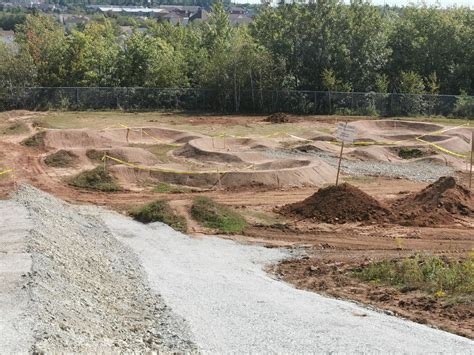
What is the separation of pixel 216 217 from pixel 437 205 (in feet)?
22.6

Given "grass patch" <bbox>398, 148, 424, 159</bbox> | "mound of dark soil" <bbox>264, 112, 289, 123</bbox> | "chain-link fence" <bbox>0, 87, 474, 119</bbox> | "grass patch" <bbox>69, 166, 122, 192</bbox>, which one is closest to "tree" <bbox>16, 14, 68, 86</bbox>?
"chain-link fence" <bbox>0, 87, 474, 119</bbox>

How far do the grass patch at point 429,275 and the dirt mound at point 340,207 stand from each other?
405cm

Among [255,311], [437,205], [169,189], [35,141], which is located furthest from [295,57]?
[255,311]

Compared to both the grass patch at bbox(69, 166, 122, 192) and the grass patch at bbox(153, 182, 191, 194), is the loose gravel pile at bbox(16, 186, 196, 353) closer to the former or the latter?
the grass patch at bbox(69, 166, 122, 192)

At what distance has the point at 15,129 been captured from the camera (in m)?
36.7

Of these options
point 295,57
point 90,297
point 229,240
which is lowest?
point 229,240

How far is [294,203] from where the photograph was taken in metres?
23.2

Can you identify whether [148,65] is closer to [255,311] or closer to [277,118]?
[277,118]

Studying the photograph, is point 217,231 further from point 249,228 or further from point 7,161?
point 7,161

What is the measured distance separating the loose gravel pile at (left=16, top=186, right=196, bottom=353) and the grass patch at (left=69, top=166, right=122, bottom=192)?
5.85 meters

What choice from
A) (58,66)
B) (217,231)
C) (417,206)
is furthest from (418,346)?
(58,66)

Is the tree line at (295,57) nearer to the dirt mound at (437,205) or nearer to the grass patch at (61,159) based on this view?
the grass patch at (61,159)

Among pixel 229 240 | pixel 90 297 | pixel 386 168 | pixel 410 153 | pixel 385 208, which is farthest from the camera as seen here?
pixel 410 153

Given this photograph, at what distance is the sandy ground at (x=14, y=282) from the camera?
34.1 ft
